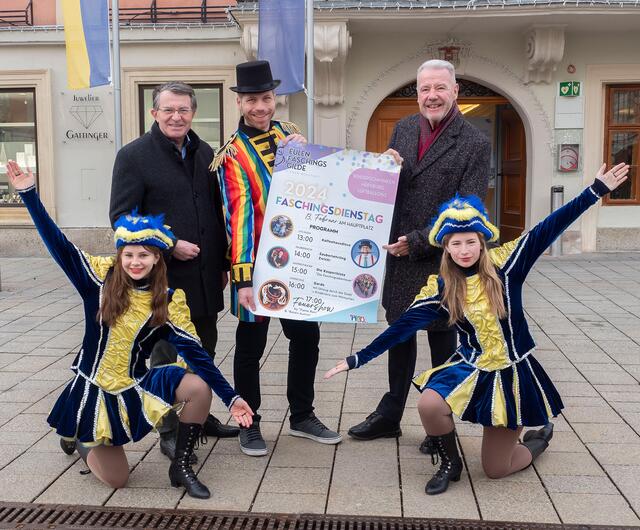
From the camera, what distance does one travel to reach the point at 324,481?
3.54 meters

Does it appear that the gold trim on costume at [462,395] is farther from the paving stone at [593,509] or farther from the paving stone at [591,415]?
the paving stone at [591,415]

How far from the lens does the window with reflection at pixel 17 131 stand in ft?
41.7

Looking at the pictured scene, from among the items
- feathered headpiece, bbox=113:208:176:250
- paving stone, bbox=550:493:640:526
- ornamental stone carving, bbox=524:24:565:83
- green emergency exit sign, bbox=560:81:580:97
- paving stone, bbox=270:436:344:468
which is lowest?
paving stone, bbox=550:493:640:526

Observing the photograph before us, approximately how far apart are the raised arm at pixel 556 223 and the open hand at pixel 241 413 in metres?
1.30

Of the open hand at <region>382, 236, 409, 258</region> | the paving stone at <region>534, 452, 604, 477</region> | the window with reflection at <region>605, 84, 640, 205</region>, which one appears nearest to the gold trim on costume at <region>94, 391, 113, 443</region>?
the open hand at <region>382, 236, 409, 258</region>

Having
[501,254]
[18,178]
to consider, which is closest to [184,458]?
[18,178]

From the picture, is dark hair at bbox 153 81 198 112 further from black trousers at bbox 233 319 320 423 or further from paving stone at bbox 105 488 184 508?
paving stone at bbox 105 488 184 508

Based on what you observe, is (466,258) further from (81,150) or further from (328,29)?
(81,150)

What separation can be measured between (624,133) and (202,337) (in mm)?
10077

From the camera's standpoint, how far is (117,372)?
3.45 m

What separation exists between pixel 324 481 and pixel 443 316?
36.3 inches

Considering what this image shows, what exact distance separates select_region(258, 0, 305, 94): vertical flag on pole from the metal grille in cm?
616

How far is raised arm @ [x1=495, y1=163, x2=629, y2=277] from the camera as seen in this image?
3.28 metres

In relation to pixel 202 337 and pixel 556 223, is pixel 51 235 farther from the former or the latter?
pixel 556 223
